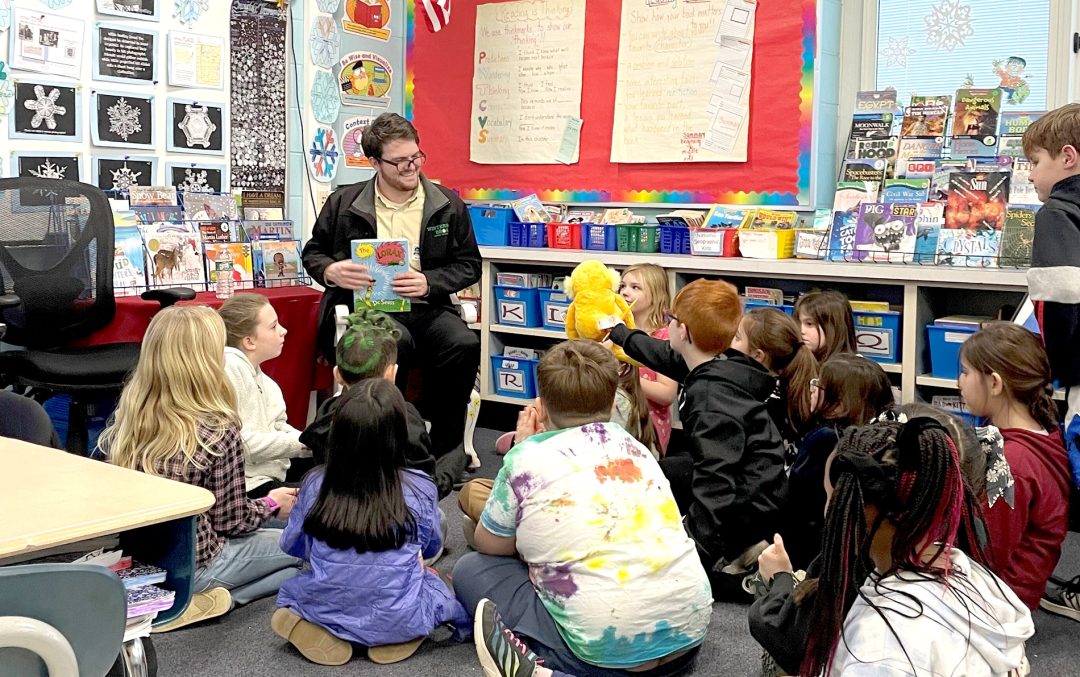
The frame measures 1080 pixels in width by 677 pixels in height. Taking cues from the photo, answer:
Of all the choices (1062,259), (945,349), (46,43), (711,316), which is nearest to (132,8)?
(46,43)

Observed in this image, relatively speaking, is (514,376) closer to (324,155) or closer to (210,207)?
(324,155)

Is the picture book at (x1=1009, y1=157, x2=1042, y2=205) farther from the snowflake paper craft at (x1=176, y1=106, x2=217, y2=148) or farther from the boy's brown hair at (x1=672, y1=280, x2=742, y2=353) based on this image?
the snowflake paper craft at (x1=176, y1=106, x2=217, y2=148)

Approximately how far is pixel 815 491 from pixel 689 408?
47cm

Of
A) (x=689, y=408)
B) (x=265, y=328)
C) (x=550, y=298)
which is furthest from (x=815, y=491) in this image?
(x=550, y=298)

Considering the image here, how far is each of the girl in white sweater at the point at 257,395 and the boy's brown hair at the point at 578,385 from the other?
107 centimetres

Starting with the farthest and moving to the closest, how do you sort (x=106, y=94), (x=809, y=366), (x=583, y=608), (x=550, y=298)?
1. (x=550, y=298)
2. (x=106, y=94)
3. (x=809, y=366)
4. (x=583, y=608)

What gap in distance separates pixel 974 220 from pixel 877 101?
2.31 feet

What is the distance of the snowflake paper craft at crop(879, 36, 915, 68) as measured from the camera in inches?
171

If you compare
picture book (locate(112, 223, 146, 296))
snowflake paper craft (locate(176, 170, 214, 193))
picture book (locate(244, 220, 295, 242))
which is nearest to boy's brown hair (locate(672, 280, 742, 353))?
picture book (locate(112, 223, 146, 296))

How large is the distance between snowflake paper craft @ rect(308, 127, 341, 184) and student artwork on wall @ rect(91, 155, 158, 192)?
0.81m

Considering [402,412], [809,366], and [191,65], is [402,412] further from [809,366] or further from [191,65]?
[191,65]

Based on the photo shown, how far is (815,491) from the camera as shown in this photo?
2.52m

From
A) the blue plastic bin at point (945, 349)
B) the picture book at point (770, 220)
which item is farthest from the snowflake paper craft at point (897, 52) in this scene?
the blue plastic bin at point (945, 349)

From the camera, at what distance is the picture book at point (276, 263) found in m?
4.74
